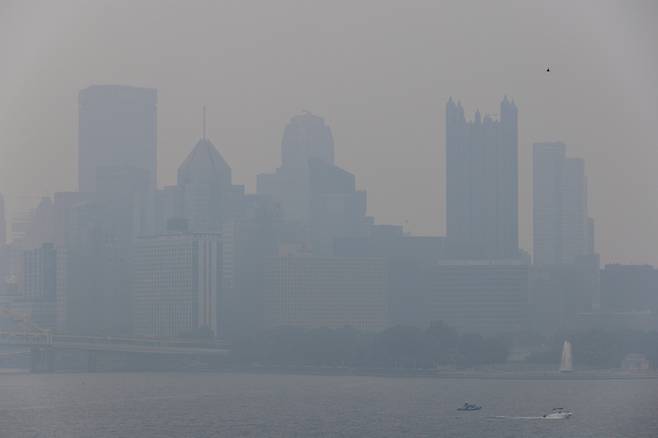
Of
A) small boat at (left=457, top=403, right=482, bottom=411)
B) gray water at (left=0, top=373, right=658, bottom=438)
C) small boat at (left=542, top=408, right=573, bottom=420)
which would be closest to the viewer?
gray water at (left=0, top=373, right=658, bottom=438)

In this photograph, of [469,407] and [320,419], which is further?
[469,407]

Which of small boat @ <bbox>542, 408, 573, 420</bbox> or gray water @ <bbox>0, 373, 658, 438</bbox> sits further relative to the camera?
small boat @ <bbox>542, 408, 573, 420</bbox>

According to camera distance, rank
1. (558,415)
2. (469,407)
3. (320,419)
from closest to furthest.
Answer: (558,415)
(320,419)
(469,407)

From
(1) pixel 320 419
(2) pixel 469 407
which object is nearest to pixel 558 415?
(2) pixel 469 407

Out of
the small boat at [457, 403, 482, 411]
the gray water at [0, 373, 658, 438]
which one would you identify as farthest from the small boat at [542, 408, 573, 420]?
the small boat at [457, 403, 482, 411]

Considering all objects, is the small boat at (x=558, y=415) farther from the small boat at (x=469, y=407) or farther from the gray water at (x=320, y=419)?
the small boat at (x=469, y=407)

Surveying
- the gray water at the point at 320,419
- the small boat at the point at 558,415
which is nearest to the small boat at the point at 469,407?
the gray water at the point at 320,419

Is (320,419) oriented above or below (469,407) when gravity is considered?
below

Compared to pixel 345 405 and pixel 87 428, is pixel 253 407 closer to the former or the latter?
pixel 345 405

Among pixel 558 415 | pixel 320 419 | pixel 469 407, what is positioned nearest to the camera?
pixel 558 415

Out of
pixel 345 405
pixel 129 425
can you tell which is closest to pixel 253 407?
pixel 345 405

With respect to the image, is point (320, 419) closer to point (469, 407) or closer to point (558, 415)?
point (469, 407)

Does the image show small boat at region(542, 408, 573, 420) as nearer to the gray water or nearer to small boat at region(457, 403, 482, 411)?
the gray water

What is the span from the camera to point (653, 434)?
15600cm
